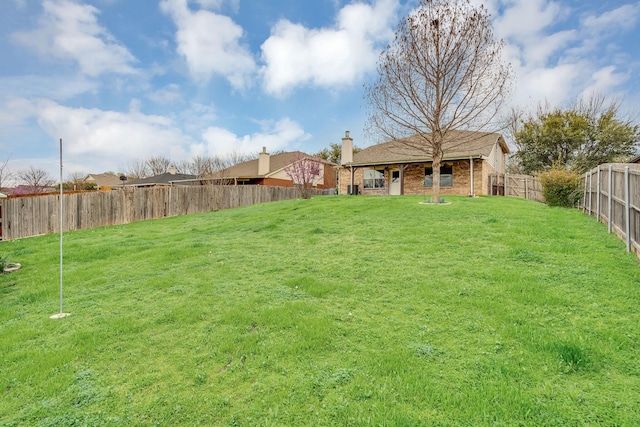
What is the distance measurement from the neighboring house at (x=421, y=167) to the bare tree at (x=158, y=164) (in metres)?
40.2

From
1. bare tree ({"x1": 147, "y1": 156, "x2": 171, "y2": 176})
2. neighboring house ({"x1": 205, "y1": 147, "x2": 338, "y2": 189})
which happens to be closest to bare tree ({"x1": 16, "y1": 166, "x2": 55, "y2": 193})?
neighboring house ({"x1": 205, "y1": 147, "x2": 338, "y2": 189})

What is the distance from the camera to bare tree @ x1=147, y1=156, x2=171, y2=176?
5344 centimetres

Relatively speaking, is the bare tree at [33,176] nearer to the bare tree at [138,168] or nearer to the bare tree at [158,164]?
the bare tree at [158,164]

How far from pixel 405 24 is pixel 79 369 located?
13.7m

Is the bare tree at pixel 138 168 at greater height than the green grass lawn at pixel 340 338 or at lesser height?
greater

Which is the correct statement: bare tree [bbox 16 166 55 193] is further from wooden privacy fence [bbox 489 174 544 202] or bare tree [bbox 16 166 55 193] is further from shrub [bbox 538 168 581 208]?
shrub [bbox 538 168 581 208]

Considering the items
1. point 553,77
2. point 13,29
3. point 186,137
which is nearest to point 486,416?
point 13,29

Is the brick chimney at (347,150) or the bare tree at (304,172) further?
the brick chimney at (347,150)

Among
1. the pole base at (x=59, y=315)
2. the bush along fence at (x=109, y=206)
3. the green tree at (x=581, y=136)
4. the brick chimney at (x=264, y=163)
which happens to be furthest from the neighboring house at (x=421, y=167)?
the pole base at (x=59, y=315)

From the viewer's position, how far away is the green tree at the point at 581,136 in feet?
79.7

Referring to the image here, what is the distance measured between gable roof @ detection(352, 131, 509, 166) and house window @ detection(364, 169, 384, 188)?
0.95 m

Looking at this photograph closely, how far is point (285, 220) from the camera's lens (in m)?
10.2

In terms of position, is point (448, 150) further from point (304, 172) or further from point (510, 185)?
point (304, 172)

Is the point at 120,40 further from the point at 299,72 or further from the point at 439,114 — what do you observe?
the point at 439,114
